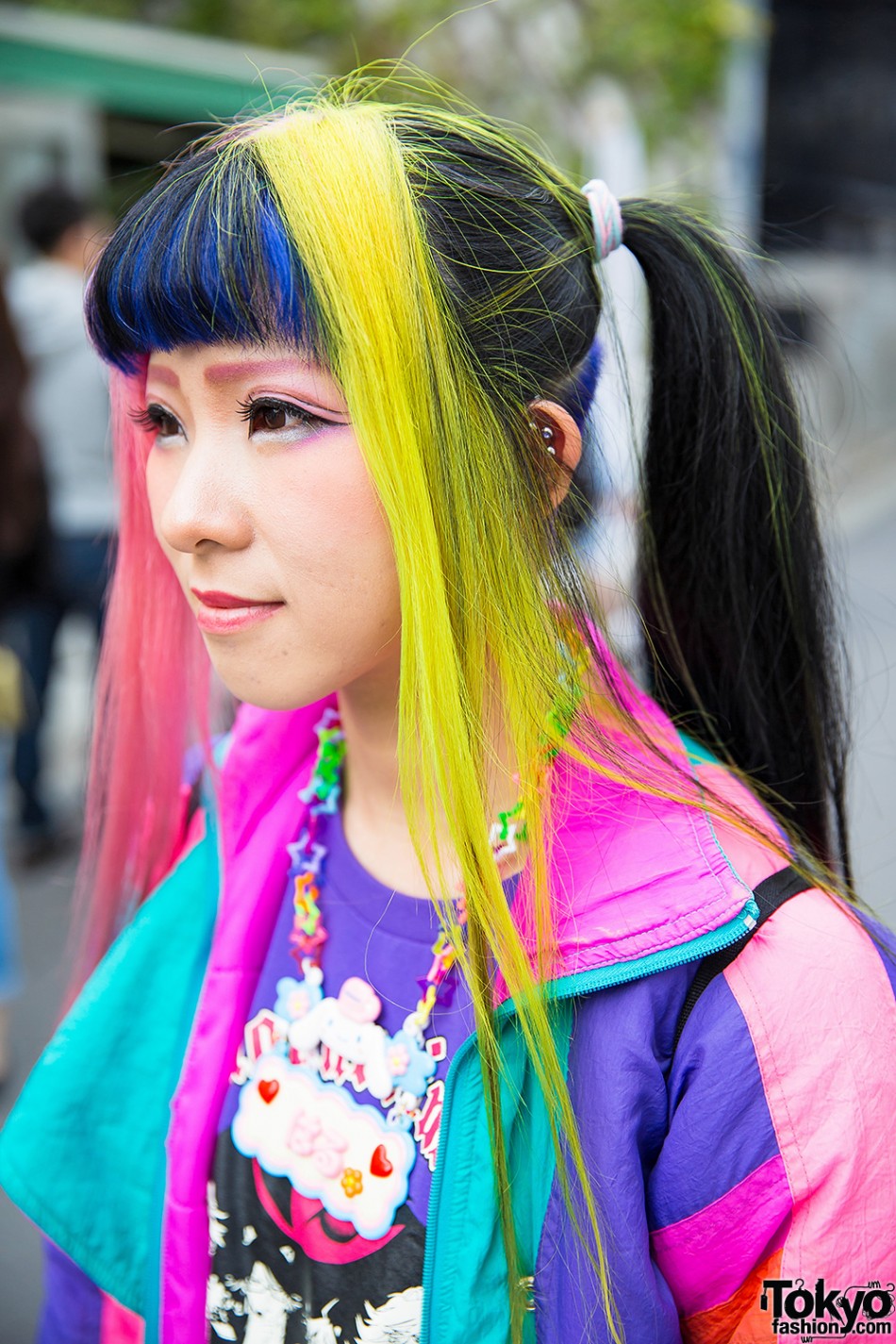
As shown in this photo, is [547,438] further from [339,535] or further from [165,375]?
[165,375]

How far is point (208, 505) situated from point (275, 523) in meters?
0.06

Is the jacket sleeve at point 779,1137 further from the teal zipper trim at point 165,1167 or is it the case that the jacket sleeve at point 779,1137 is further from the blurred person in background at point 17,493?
the blurred person in background at point 17,493

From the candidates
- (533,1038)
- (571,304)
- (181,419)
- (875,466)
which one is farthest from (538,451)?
(875,466)

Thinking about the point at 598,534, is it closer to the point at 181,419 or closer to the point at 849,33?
the point at 181,419

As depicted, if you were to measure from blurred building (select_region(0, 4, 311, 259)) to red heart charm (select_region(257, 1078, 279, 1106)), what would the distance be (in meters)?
4.77

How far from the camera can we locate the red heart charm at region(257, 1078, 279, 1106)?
1132mm

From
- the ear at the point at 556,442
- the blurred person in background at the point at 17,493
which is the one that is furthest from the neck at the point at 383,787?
the blurred person in background at the point at 17,493

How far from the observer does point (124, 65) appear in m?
5.25

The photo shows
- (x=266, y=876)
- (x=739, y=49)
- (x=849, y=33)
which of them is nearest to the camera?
(x=266, y=876)

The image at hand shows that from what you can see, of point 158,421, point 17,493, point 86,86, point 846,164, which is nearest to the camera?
point 158,421

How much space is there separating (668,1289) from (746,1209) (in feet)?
0.39

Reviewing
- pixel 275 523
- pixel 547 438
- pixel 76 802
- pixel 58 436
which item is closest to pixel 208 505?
pixel 275 523

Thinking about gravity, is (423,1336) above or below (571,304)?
below

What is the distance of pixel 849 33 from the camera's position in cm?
937
